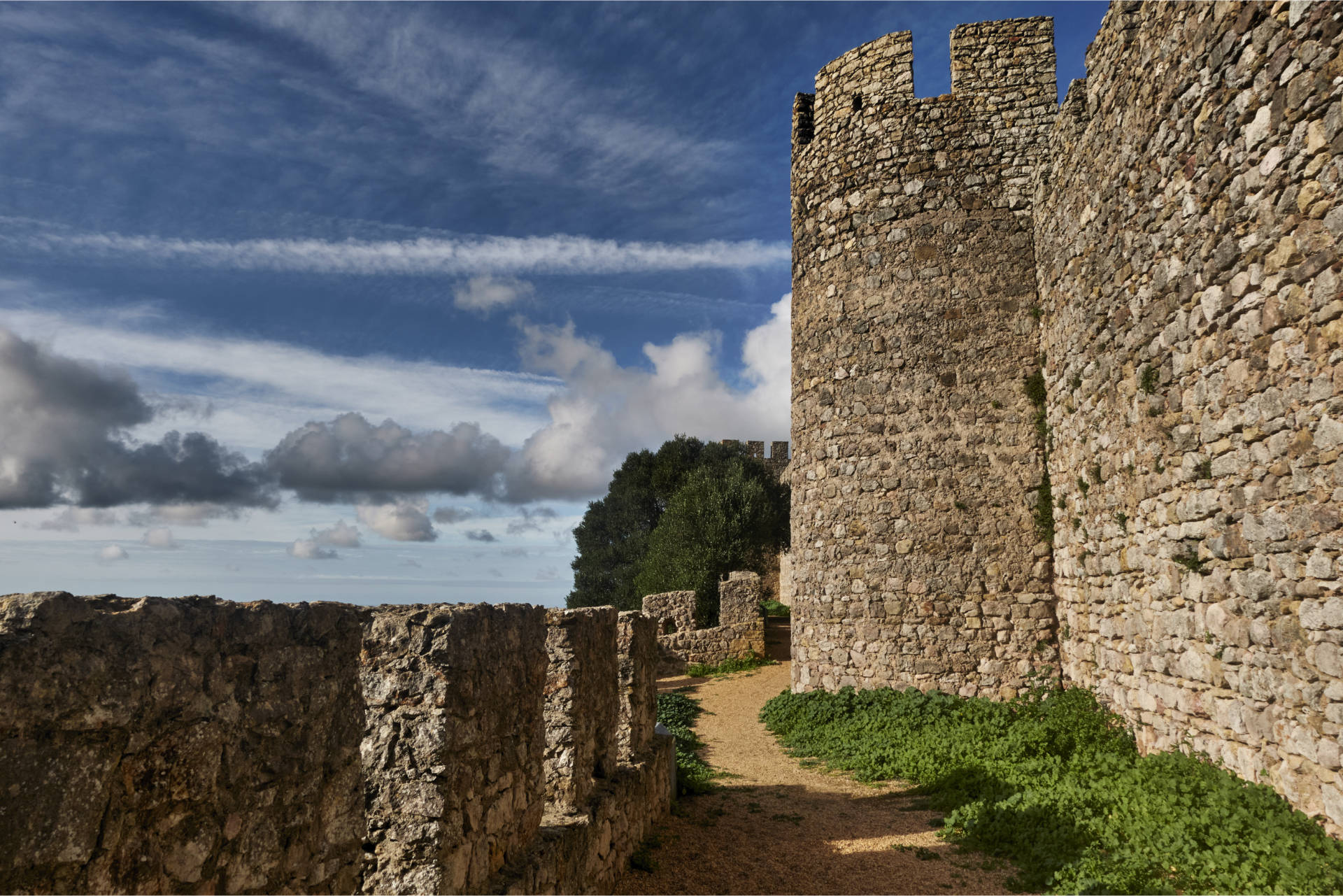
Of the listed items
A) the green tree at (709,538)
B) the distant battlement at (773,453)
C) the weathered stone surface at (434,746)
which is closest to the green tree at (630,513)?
the distant battlement at (773,453)

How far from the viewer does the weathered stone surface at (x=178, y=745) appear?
1.89 metres

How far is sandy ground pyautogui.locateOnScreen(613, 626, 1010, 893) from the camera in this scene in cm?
611

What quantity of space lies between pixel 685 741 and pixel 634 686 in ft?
14.4

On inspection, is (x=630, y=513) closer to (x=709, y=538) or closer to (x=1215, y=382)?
(x=709, y=538)

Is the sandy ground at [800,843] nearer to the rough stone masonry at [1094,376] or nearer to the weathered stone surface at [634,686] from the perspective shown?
the weathered stone surface at [634,686]

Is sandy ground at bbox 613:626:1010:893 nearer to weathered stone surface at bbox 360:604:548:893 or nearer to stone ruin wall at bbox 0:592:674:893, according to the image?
stone ruin wall at bbox 0:592:674:893

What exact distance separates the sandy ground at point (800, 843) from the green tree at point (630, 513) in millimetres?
25983

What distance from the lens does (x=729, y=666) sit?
66.5 ft

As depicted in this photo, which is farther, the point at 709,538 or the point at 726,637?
the point at 709,538

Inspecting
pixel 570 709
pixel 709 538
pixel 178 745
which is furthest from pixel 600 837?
pixel 709 538

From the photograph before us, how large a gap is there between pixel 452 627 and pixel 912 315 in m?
9.35

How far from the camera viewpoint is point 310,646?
8.79 ft

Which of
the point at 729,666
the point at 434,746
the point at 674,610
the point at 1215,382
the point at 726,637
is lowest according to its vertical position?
the point at 729,666

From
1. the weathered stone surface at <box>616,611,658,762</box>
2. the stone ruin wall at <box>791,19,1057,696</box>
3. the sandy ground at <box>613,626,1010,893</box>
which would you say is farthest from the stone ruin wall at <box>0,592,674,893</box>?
the stone ruin wall at <box>791,19,1057,696</box>
